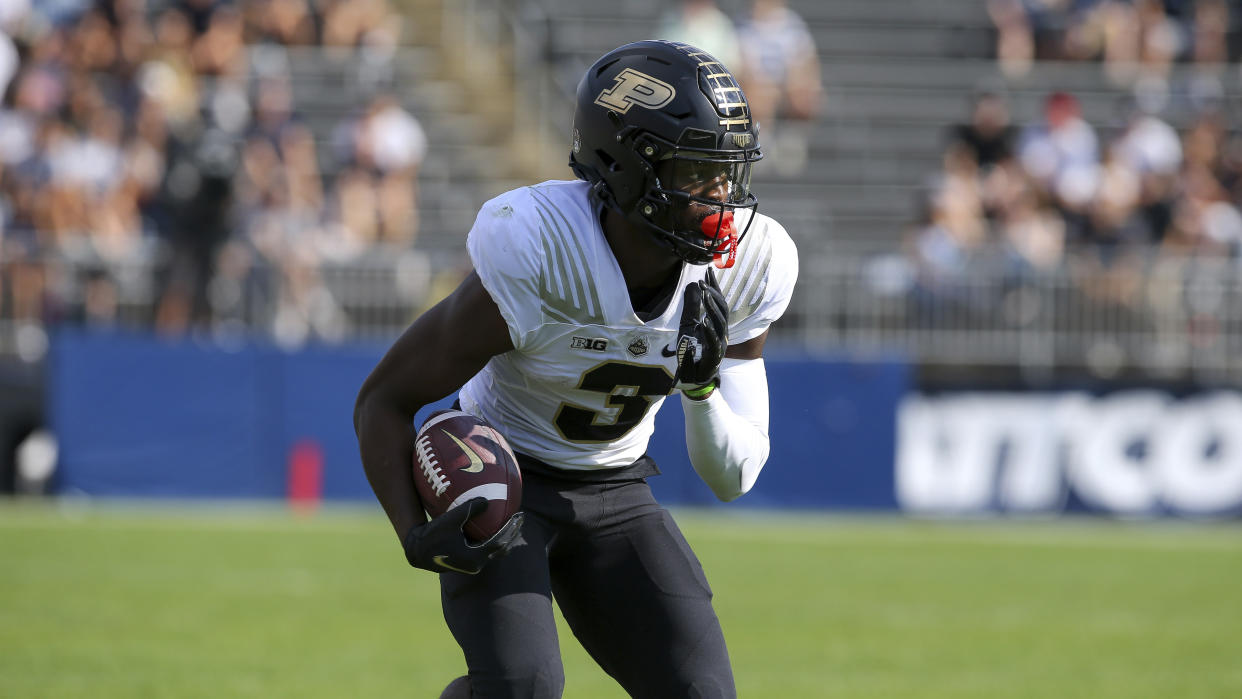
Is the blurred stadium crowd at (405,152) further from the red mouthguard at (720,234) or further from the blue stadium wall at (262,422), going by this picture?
the red mouthguard at (720,234)

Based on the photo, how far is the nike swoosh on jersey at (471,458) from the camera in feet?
11.8

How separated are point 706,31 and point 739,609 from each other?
25.5 ft

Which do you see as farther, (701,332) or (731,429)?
(731,429)

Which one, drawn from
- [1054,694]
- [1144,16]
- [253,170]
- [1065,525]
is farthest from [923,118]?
[1054,694]

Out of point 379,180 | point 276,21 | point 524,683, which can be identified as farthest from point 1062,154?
point 524,683

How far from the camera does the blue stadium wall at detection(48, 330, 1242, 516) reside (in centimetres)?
1195

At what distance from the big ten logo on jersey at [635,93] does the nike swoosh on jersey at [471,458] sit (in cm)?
87

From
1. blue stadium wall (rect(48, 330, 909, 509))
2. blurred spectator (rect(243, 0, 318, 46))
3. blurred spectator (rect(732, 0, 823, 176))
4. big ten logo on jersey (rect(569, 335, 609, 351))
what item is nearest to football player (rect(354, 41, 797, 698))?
big ten logo on jersey (rect(569, 335, 609, 351))

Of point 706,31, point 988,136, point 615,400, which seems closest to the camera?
point 615,400

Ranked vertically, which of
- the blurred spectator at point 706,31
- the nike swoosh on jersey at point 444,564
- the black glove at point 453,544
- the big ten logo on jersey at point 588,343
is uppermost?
the blurred spectator at point 706,31

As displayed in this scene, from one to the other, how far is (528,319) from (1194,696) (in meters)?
3.68

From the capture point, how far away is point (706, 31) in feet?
47.6

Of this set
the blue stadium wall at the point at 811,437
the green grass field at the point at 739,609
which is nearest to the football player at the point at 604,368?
the green grass field at the point at 739,609

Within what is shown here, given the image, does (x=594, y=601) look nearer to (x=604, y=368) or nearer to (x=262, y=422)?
(x=604, y=368)
